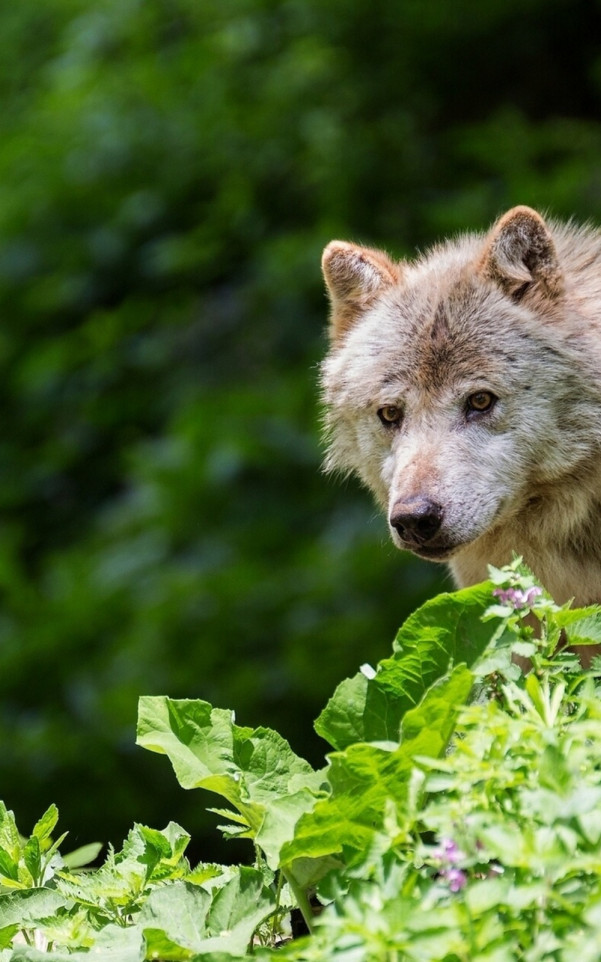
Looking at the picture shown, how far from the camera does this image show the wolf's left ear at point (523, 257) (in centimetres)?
418

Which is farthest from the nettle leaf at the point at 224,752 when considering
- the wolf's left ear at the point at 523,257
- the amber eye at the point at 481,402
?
the wolf's left ear at the point at 523,257

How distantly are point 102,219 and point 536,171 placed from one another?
3.64 m

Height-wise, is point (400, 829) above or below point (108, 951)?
above

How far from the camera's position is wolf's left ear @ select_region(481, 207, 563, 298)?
418 centimetres

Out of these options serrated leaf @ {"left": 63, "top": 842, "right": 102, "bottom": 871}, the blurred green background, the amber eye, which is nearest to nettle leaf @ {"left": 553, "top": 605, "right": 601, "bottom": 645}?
serrated leaf @ {"left": 63, "top": 842, "right": 102, "bottom": 871}

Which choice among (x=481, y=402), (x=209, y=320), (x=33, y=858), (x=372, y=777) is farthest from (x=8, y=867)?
(x=209, y=320)

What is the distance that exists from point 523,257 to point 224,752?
7.09 ft

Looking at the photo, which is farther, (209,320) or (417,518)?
(209,320)

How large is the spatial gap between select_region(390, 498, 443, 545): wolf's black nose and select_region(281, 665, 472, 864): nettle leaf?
1.46 meters

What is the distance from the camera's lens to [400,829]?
6.38ft

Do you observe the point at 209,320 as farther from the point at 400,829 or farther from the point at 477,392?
the point at 400,829

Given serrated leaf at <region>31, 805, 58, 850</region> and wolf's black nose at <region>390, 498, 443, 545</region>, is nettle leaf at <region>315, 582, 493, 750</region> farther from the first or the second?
wolf's black nose at <region>390, 498, 443, 545</region>

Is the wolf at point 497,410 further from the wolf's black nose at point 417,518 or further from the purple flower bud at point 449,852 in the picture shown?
the purple flower bud at point 449,852

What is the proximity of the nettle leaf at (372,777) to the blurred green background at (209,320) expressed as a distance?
17.9ft
